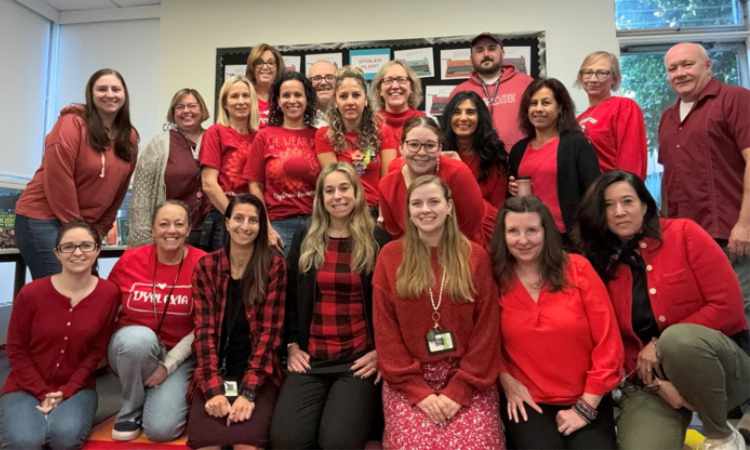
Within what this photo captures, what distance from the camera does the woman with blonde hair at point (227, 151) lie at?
253 centimetres

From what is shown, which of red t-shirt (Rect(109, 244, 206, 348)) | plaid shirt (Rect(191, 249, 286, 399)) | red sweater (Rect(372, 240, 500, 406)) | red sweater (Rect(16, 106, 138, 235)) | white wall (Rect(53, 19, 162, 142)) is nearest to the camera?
→ red sweater (Rect(372, 240, 500, 406))

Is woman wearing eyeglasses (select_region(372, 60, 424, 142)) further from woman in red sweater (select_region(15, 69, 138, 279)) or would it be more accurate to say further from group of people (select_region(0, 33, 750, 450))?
woman in red sweater (select_region(15, 69, 138, 279))

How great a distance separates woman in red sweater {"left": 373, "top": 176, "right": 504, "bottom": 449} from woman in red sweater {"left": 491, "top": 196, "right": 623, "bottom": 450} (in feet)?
0.23


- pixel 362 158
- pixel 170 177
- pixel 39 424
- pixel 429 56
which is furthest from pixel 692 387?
pixel 429 56

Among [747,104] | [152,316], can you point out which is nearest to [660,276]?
[747,104]

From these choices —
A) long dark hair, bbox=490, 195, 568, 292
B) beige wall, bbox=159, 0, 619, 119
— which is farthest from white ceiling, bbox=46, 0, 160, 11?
long dark hair, bbox=490, 195, 568, 292

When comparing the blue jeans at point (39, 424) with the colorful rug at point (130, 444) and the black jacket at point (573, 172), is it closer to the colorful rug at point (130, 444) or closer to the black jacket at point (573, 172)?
the colorful rug at point (130, 444)

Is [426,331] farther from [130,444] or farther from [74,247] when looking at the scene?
[74,247]

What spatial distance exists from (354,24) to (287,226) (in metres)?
2.36

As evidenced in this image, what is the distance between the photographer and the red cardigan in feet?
5.91

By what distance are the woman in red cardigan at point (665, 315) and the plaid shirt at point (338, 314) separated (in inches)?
37.9

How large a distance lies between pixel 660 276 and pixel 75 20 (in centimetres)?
531

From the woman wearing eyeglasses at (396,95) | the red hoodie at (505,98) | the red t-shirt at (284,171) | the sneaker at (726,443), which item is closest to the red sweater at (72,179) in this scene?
the red t-shirt at (284,171)

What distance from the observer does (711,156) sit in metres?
2.29
